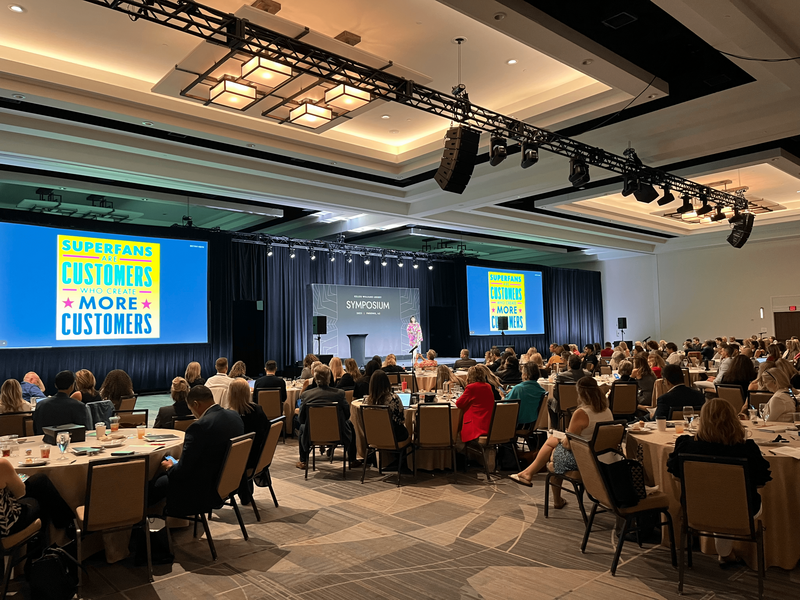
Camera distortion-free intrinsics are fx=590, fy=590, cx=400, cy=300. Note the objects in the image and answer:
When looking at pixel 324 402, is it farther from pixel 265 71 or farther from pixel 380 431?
pixel 265 71

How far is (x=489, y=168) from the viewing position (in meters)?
10.1

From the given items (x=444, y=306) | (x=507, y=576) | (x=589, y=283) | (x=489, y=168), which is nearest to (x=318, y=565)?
(x=507, y=576)

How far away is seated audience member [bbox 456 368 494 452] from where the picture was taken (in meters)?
6.36

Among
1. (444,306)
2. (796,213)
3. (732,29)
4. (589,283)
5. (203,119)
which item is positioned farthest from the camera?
(589,283)

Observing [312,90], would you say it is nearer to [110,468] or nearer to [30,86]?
→ [30,86]

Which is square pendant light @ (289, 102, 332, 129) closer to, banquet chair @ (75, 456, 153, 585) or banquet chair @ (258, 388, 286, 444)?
banquet chair @ (258, 388, 286, 444)

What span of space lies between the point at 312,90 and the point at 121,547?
457 cm

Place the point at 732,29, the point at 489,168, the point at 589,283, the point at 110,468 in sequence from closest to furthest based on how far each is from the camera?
the point at 110,468 → the point at 732,29 → the point at 489,168 → the point at 589,283

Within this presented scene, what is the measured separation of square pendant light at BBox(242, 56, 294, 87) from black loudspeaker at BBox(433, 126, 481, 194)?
2011 millimetres

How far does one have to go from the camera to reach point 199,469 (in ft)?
13.5

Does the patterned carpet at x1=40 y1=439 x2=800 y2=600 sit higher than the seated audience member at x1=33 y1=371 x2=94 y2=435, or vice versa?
the seated audience member at x1=33 y1=371 x2=94 y2=435

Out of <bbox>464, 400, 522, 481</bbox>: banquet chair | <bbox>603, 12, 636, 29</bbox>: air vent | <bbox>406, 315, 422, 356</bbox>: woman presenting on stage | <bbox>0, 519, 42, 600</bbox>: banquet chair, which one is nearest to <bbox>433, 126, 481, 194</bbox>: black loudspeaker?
<bbox>603, 12, 636, 29</bbox>: air vent

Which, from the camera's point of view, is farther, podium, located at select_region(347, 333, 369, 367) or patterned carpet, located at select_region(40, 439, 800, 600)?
podium, located at select_region(347, 333, 369, 367)

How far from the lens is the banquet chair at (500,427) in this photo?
6.26 metres
